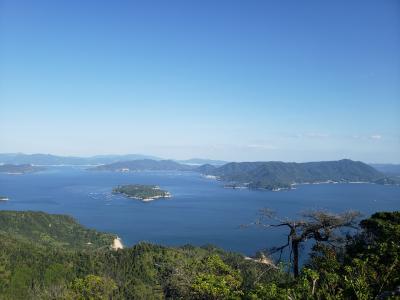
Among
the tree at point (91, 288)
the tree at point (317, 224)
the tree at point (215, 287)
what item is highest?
the tree at point (317, 224)

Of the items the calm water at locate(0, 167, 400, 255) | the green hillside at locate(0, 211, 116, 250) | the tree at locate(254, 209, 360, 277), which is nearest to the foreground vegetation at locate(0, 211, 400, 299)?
the green hillside at locate(0, 211, 116, 250)

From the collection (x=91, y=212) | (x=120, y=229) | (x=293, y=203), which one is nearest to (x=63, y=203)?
(x=91, y=212)

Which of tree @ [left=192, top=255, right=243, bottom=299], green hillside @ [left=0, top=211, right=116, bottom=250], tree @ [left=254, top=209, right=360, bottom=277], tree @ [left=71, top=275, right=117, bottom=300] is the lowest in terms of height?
green hillside @ [left=0, top=211, right=116, bottom=250]

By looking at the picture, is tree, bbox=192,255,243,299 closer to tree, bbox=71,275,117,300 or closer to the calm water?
tree, bbox=71,275,117,300

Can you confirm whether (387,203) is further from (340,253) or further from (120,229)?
(340,253)

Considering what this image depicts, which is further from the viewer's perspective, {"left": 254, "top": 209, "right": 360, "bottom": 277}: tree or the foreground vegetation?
{"left": 254, "top": 209, "right": 360, "bottom": 277}: tree

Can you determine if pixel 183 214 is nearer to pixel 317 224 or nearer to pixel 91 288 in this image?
pixel 91 288

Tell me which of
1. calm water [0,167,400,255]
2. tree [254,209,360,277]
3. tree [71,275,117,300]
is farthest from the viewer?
calm water [0,167,400,255]

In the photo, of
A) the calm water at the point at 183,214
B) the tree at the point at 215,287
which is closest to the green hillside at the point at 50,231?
the calm water at the point at 183,214

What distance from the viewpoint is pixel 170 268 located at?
1681 cm

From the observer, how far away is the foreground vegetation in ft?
36.2

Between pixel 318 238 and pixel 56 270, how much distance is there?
76.0 metres

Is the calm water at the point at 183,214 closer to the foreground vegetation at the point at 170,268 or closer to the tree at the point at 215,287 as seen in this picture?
the foreground vegetation at the point at 170,268

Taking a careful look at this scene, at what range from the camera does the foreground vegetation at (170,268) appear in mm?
11023
